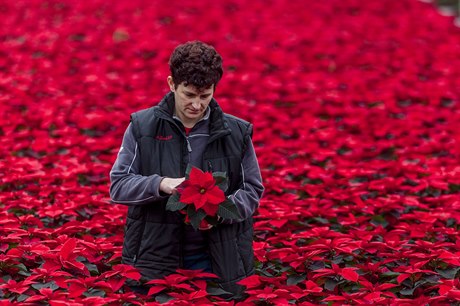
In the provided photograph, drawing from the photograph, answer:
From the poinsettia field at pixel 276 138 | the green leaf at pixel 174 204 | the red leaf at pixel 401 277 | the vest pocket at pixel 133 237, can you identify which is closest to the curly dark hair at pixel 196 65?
the green leaf at pixel 174 204

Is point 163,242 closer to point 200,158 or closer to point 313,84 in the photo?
point 200,158

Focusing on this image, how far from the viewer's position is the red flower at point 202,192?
312 cm

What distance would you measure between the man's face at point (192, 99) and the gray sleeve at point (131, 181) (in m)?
0.27

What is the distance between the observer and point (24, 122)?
621cm

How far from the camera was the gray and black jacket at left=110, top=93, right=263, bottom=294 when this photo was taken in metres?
3.37

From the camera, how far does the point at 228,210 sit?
10.6 feet

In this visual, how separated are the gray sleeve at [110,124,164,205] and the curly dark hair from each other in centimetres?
37

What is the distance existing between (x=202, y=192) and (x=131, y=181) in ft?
1.13

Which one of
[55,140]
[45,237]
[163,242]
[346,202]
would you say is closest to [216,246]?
[163,242]

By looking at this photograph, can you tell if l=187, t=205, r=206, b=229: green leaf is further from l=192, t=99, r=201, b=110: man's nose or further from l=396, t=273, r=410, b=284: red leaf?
l=396, t=273, r=410, b=284: red leaf

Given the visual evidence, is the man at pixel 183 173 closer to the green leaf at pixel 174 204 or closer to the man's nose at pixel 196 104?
the man's nose at pixel 196 104

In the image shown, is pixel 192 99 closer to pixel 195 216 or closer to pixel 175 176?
pixel 175 176

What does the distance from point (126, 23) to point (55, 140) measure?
14.0 ft

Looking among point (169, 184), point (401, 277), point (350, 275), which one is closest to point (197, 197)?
point (169, 184)
